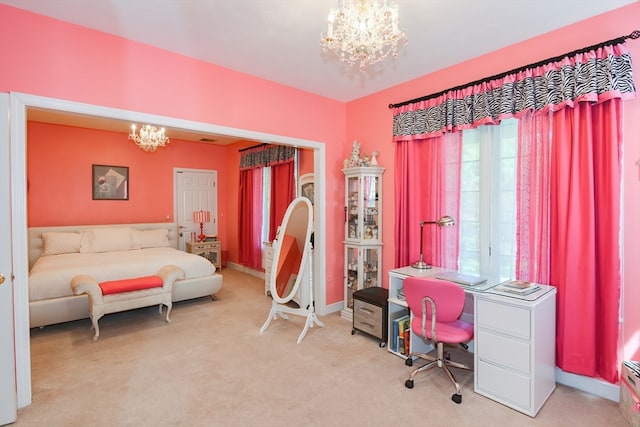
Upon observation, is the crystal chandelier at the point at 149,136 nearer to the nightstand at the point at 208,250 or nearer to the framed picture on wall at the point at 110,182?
the framed picture on wall at the point at 110,182

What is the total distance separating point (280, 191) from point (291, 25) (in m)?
3.26

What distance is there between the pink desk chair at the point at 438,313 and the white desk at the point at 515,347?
0.56 feet

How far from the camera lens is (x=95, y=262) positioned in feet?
14.1

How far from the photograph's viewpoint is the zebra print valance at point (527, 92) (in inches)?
87.0

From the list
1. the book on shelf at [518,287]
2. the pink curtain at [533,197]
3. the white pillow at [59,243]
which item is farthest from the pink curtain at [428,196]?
the white pillow at [59,243]

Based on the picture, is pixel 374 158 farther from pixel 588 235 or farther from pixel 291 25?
pixel 588 235

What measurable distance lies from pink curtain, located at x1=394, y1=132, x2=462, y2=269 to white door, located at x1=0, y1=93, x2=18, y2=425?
10.8 feet

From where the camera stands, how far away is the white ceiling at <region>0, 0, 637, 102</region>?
2.23 metres

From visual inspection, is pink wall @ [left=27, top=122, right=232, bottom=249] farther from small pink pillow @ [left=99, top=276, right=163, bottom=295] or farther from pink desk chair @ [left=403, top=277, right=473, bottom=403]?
pink desk chair @ [left=403, top=277, right=473, bottom=403]

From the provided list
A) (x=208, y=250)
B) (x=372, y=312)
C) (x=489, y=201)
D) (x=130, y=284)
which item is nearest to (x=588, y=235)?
(x=489, y=201)

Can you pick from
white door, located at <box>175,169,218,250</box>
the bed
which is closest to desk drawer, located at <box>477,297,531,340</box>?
the bed

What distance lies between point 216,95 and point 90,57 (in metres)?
1.03

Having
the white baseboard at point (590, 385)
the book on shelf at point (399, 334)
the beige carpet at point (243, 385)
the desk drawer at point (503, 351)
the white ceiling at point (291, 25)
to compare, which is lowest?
the beige carpet at point (243, 385)

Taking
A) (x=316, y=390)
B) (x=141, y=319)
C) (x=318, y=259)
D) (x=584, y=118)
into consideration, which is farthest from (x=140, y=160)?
(x=584, y=118)
